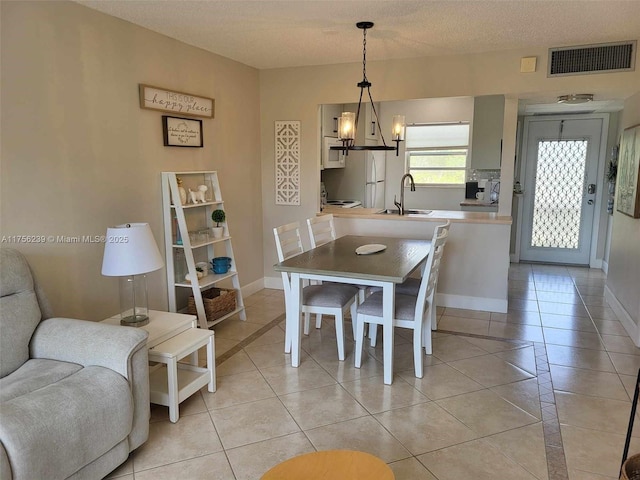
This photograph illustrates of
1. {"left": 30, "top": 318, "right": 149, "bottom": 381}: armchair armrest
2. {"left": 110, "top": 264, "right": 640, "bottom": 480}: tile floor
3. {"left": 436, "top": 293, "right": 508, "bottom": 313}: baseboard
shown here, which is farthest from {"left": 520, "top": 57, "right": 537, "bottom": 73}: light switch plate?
{"left": 30, "top": 318, "right": 149, "bottom": 381}: armchair armrest

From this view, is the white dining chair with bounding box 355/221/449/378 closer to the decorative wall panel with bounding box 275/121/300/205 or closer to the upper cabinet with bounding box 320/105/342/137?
the decorative wall panel with bounding box 275/121/300/205

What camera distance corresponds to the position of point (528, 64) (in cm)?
393

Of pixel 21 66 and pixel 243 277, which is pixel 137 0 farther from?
pixel 243 277

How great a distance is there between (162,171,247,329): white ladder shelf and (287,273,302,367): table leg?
0.88m

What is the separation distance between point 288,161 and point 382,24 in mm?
1938

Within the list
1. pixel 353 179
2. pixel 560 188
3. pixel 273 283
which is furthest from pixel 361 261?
pixel 560 188

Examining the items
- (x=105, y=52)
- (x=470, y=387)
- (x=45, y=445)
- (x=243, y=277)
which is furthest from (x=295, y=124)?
(x=45, y=445)

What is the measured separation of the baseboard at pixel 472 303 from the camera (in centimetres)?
440

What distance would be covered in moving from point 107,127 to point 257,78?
2140 mm

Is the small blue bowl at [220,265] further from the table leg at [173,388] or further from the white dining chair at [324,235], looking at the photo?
the table leg at [173,388]

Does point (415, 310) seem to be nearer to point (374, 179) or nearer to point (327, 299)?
point (327, 299)

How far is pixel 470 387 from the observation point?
9.68 feet

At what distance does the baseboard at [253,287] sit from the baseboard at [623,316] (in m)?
3.51

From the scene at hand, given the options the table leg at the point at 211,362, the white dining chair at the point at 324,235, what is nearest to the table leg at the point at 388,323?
the white dining chair at the point at 324,235
